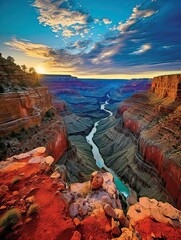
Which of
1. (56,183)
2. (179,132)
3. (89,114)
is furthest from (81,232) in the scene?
(89,114)

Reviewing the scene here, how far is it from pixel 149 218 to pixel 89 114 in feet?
279

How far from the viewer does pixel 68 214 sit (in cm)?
687

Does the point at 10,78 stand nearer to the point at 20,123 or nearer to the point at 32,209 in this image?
the point at 20,123

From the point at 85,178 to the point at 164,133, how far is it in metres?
15.0

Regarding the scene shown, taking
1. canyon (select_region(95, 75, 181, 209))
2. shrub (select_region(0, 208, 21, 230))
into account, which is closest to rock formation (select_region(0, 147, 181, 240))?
shrub (select_region(0, 208, 21, 230))

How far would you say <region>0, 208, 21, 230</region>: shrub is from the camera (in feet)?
19.3

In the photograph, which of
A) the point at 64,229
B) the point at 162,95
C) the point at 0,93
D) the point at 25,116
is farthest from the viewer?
the point at 162,95

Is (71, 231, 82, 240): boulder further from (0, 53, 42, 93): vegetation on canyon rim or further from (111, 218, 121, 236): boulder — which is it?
(0, 53, 42, 93): vegetation on canyon rim

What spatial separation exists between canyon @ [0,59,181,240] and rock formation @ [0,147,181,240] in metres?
0.03

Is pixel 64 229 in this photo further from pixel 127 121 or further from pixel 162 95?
pixel 127 121

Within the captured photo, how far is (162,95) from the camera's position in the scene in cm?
3719

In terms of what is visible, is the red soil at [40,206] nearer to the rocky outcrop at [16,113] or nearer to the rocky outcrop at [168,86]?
the rocky outcrop at [16,113]

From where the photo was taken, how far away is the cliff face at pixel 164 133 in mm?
19234

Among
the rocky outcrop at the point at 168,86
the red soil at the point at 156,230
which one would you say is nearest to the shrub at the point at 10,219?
the red soil at the point at 156,230
